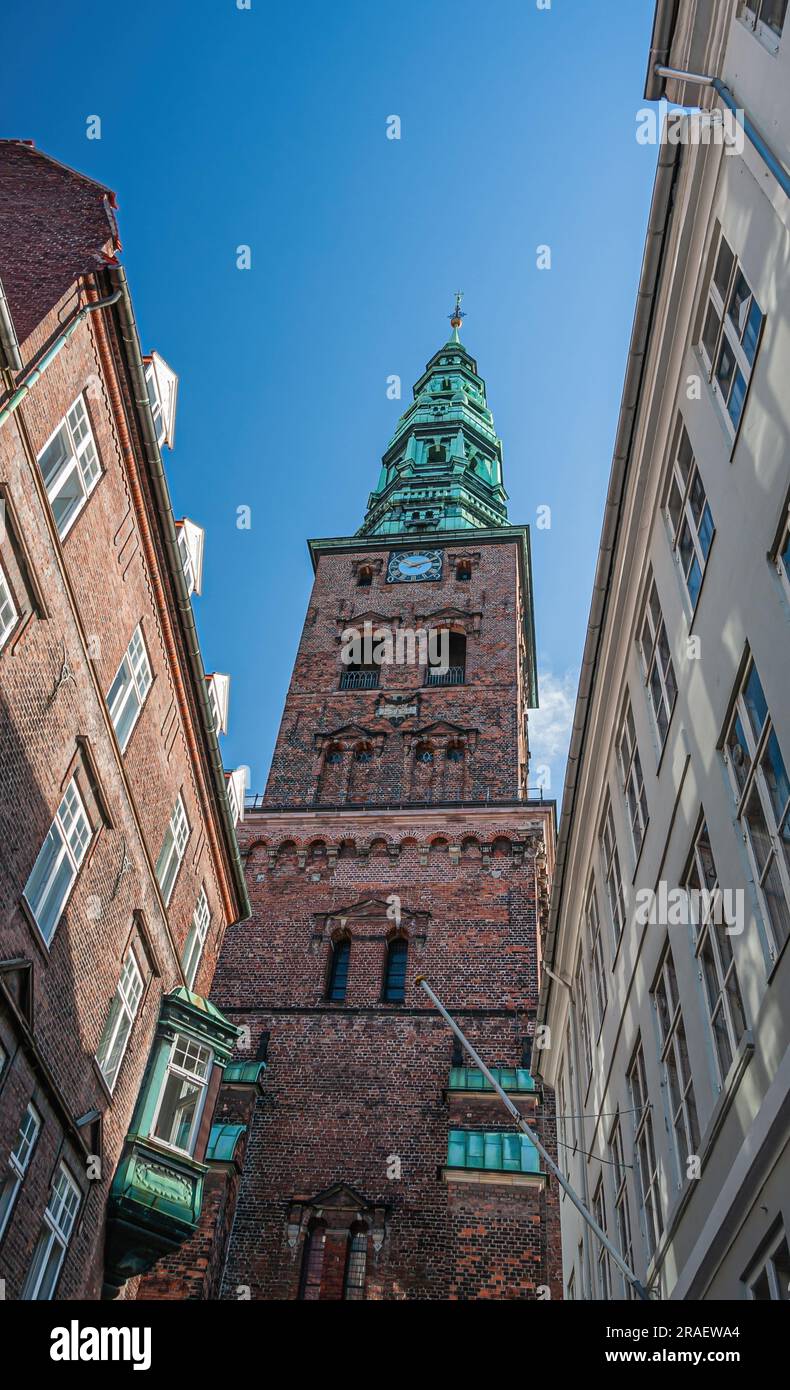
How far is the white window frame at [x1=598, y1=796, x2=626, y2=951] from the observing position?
1397cm

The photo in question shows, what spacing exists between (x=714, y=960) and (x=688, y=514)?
174 inches

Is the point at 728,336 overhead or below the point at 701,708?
overhead

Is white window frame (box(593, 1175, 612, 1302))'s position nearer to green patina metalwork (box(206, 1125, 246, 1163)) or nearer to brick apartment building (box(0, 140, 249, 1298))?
brick apartment building (box(0, 140, 249, 1298))

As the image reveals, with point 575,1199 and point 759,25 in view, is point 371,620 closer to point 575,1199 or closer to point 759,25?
point 575,1199

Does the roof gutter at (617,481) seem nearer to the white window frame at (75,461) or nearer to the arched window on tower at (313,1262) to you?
the white window frame at (75,461)

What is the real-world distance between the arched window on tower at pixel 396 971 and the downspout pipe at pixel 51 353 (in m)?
17.7

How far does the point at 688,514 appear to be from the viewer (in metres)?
11.4

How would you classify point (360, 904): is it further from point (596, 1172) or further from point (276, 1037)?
point (596, 1172)

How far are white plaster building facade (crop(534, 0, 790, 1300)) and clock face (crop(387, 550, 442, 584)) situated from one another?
2494 cm

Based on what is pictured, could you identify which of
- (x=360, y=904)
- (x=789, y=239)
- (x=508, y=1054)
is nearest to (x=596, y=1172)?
(x=508, y=1054)

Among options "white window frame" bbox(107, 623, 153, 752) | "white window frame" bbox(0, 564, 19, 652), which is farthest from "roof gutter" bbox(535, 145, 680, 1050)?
"white window frame" bbox(0, 564, 19, 652)

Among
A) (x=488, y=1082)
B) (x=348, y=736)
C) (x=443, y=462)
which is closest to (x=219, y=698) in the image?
(x=488, y=1082)

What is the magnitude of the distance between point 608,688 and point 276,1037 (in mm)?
14509

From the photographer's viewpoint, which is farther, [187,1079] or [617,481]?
[187,1079]
